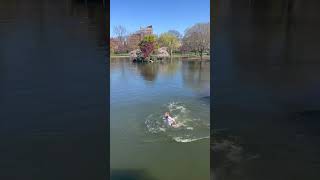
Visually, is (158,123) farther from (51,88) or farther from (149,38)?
(149,38)

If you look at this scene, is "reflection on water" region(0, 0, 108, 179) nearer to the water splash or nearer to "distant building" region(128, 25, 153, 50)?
the water splash

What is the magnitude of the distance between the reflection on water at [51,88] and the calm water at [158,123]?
0.73m

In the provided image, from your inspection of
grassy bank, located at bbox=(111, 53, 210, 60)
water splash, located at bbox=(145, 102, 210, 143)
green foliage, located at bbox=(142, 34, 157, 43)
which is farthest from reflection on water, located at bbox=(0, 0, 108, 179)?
green foliage, located at bbox=(142, 34, 157, 43)

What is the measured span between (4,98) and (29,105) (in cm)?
29

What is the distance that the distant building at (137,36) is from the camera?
42.7 ft

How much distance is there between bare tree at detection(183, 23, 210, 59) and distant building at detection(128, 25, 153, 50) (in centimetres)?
161

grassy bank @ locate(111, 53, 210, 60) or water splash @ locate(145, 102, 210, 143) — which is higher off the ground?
grassy bank @ locate(111, 53, 210, 60)

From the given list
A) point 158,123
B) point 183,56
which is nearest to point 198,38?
point 183,56

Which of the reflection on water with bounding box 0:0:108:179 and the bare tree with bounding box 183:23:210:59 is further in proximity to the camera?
the bare tree with bounding box 183:23:210:59

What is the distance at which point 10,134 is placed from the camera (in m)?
3.79
